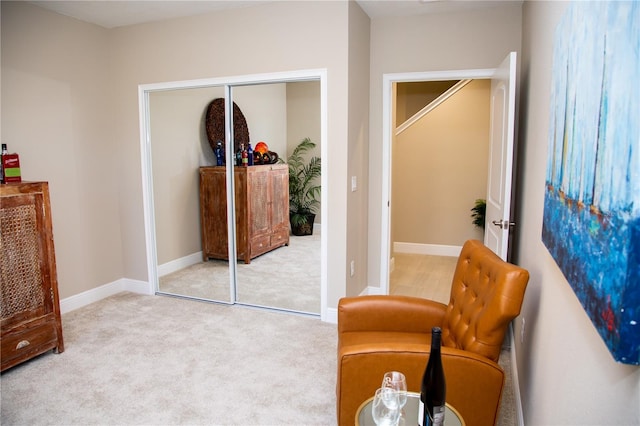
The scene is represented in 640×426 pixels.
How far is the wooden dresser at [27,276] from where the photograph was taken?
257 centimetres

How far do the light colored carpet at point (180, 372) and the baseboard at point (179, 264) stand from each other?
551 millimetres

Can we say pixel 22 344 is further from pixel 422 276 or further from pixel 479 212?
pixel 479 212

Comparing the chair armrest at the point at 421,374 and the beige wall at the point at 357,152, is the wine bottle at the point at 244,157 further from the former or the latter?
the chair armrest at the point at 421,374

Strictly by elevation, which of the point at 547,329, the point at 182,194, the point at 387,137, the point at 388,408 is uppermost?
the point at 387,137

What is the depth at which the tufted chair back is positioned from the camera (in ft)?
5.37

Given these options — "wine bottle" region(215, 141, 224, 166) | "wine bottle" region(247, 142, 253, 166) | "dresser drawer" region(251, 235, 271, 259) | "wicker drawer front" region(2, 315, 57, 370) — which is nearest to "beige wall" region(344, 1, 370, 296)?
"dresser drawer" region(251, 235, 271, 259)

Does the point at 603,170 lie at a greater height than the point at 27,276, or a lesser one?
greater

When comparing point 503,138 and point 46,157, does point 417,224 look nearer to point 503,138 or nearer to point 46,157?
point 503,138

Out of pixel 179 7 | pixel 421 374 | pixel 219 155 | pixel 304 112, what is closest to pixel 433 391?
pixel 421 374

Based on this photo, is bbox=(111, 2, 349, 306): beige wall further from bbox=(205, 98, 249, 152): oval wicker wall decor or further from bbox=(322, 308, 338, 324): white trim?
bbox=(205, 98, 249, 152): oval wicker wall decor

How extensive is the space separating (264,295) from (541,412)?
103 inches

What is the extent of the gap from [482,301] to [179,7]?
3.16 m

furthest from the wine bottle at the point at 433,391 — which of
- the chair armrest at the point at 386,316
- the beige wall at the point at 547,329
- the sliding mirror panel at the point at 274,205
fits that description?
the sliding mirror panel at the point at 274,205

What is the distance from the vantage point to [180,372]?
264 cm
